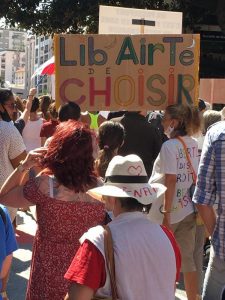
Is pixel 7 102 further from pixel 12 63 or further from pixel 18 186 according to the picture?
pixel 12 63

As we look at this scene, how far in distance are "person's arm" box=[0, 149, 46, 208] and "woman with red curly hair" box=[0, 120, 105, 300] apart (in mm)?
75

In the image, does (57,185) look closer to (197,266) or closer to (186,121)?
(186,121)

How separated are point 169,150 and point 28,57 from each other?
497 ft

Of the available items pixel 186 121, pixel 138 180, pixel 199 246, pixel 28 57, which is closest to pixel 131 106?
pixel 186 121

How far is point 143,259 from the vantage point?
6.94 feet

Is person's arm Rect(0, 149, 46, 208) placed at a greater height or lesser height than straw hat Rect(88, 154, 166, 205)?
lesser

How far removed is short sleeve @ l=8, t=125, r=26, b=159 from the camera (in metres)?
4.47

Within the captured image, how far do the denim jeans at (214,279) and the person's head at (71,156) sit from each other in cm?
72

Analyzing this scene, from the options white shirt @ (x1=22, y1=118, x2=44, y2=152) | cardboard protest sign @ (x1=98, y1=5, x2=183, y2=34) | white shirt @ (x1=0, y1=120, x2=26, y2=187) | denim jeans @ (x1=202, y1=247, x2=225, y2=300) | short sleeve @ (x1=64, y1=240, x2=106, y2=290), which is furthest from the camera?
white shirt @ (x1=22, y1=118, x2=44, y2=152)

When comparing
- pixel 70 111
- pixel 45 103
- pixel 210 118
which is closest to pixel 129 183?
pixel 70 111

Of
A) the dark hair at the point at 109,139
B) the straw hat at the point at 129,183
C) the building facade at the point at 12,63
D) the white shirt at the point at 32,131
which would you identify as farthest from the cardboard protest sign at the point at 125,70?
the building facade at the point at 12,63

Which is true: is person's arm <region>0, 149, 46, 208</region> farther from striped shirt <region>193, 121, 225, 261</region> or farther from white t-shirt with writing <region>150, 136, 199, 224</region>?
white t-shirt with writing <region>150, 136, 199, 224</region>

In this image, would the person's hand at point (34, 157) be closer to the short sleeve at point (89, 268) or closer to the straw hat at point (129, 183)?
the straw hat at point (129, 183)

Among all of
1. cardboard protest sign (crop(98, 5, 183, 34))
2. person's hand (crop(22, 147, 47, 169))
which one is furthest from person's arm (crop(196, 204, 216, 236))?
cardboard protest sign (crop(98, 5, 183, 34))
